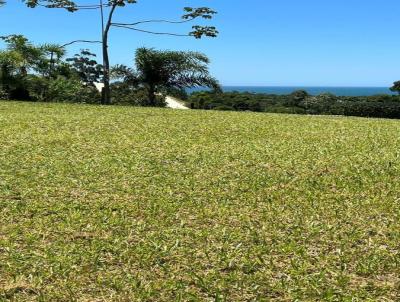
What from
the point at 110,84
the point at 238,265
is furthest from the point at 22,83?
the point at 238,265

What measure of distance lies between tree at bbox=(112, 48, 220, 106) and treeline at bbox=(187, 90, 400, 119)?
97cm

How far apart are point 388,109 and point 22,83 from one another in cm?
1152

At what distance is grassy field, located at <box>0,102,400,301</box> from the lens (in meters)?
3.35

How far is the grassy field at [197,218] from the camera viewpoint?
335cm

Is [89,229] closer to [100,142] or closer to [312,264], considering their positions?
[312,264]

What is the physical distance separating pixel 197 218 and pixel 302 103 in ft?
50.9

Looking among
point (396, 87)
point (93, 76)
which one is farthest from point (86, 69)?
point (396, 87)

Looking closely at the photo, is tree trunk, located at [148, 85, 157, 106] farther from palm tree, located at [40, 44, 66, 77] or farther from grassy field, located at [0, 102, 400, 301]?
grassy field, located at [0, 102, 400, 301]

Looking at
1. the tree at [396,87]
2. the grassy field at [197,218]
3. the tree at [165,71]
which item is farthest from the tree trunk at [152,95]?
the tree at [396,87]

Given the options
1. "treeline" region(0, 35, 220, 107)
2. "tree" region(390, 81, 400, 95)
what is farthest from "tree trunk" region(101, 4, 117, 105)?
"tree" region(390, 81, 400, 95)

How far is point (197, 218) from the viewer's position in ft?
14.9

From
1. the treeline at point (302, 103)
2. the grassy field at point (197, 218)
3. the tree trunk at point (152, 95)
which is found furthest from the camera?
the tree trunk at point (152, 95)

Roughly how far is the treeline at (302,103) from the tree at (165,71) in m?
0.97

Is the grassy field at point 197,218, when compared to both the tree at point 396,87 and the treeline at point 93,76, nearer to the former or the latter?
the treeline at point 93,76
